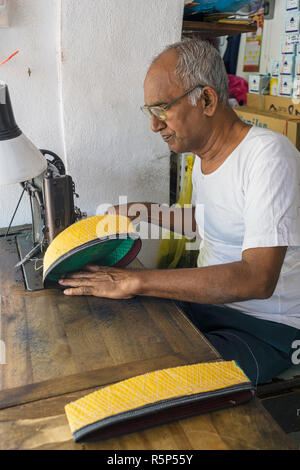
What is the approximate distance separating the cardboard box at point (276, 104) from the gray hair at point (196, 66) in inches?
84.2

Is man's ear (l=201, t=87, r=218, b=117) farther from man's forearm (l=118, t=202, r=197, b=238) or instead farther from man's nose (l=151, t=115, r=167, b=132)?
man's forearm (l=118, t=202, r=197, b=238)

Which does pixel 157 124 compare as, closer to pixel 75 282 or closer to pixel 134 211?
pixel 134 211

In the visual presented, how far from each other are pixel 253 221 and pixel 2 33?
1.42m

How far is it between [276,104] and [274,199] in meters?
2.74

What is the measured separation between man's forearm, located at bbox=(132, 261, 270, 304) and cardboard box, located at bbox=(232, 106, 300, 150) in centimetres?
219

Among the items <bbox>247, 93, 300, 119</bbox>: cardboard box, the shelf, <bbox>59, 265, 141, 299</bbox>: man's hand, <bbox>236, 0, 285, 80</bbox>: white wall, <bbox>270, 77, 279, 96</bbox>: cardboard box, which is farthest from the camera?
<bbox>236, 0, 285, 80</bbox>: white wall

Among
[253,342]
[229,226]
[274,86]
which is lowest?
[253,342]

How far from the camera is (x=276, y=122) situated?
10.7 feet

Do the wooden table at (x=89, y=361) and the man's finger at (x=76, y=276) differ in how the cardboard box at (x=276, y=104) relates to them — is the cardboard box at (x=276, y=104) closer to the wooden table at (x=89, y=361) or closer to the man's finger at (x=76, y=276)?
the man's finger at (x=76, y=276)

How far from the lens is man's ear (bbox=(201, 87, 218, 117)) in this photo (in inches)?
55.0

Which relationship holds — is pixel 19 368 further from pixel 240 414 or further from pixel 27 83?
pixel 27 83

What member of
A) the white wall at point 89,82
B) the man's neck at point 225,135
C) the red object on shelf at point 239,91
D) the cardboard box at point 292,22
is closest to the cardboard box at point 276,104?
the red object on shelf at point 239,91

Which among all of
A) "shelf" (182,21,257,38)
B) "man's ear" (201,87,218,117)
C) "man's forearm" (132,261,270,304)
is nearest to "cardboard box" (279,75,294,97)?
"shelf" (182,21,257,38)

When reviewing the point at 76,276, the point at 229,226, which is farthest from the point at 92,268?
the point at 229,226
